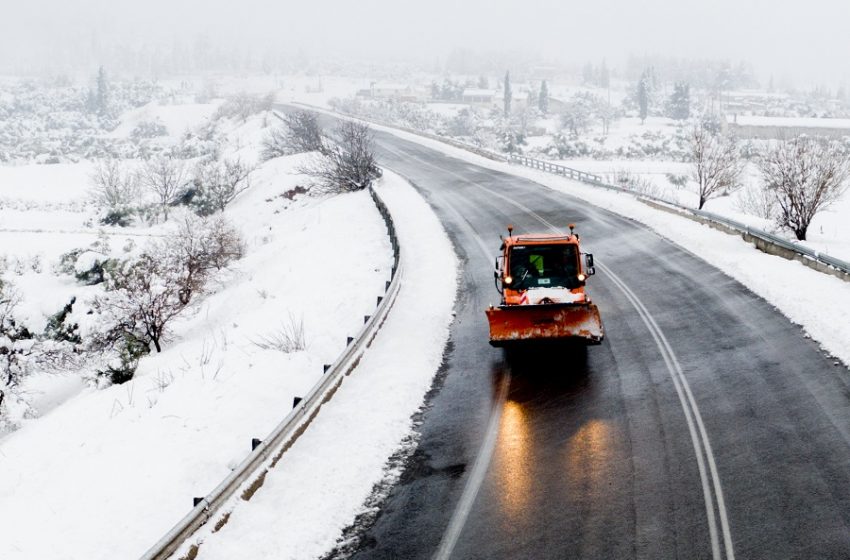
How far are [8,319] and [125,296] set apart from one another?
6.50 metres

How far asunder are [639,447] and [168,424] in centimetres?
758

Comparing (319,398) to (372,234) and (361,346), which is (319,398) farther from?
(372,234)

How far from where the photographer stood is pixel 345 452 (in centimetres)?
1092

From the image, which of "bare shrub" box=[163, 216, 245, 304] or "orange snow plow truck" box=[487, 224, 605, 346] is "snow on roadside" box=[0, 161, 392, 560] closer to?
"bare shrub" box=[163, 216, 245, 304]

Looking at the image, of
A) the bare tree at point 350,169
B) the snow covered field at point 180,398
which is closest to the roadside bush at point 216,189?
the bare tree at point 350,169

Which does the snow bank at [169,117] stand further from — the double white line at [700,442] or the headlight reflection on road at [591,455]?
the headlight reflection on road at [591,455]

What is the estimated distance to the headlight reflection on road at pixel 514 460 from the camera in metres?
9.36

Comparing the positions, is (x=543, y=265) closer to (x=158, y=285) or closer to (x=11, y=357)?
(x=11, y=357)

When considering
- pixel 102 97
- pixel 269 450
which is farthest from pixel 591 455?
pixel 102 97

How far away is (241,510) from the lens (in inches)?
363

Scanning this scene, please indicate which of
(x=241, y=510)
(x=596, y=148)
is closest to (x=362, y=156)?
(x=241, y=510)

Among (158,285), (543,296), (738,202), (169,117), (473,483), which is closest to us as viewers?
(473,483)

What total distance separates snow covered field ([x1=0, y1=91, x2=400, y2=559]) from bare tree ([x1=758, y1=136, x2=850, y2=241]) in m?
20.1

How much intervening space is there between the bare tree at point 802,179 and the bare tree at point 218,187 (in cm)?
3804
